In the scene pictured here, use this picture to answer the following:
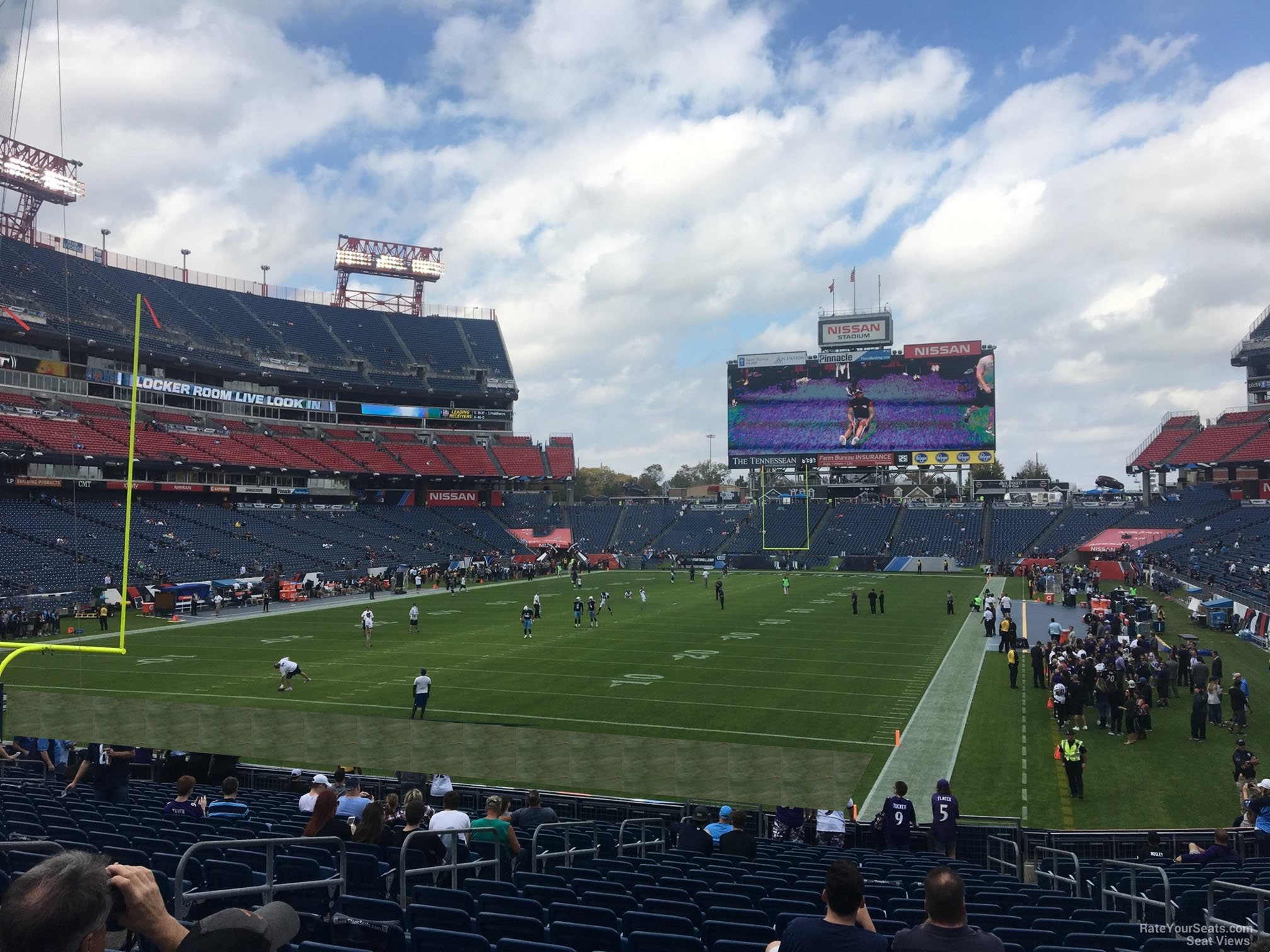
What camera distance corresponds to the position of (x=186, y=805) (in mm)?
9414

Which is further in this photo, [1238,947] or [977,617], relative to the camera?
[977,617]

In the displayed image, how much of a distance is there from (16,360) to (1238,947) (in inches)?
2521

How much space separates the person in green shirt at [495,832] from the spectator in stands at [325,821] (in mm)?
1168

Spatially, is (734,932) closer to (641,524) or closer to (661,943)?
(661,943)

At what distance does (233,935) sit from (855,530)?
244 ft

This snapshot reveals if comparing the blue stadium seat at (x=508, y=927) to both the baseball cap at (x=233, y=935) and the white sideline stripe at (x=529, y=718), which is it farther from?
the white sideline stripe at (x=529, y=718)

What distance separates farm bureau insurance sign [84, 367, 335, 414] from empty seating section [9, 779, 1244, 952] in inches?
2218

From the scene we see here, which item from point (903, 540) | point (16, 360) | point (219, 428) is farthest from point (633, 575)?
point (16, 360)

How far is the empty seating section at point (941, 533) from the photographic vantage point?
67.8 metres

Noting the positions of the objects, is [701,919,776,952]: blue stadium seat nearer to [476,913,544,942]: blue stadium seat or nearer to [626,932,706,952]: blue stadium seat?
[626,932,706,952]: blue stadium seat

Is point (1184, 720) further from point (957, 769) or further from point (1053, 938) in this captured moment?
point (1053, 938)

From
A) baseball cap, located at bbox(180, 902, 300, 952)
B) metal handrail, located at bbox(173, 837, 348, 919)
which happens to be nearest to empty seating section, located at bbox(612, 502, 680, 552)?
Answer: metal handrail, located at bbox(173, 837, 348, 919)

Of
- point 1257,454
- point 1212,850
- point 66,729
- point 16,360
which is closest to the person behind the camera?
point 1212,850

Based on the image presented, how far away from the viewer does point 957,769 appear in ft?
53.4
